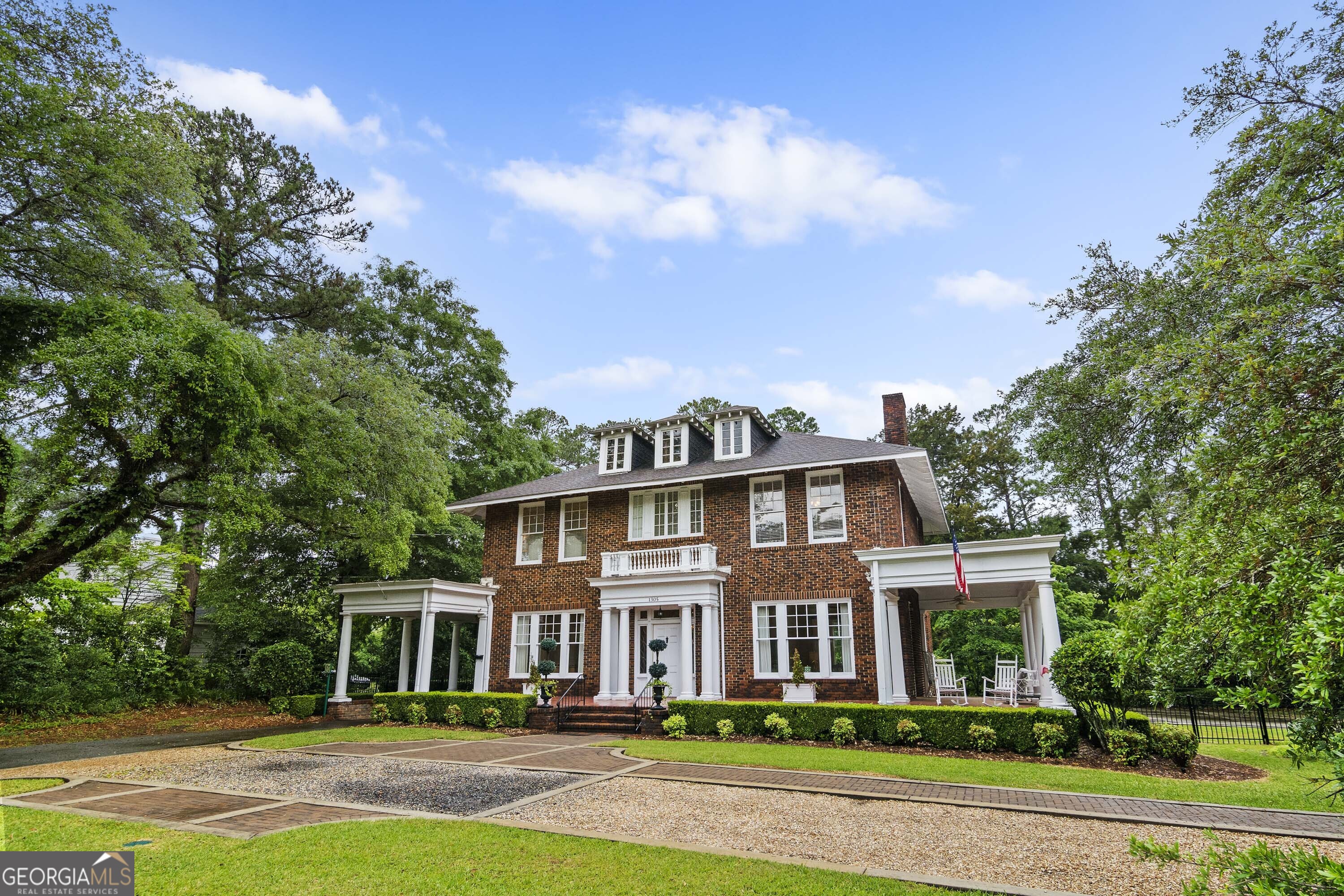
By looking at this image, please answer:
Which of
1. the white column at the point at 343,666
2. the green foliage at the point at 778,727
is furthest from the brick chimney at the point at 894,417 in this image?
the white column at the point at 343,666

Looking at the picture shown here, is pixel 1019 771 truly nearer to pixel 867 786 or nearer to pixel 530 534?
pixel 867 786

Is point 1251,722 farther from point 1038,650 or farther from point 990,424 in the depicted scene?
point 990,424

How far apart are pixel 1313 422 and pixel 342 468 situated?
62.2ft

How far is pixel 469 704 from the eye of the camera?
18406 millimetres

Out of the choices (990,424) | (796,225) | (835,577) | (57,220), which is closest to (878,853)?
(835,577)

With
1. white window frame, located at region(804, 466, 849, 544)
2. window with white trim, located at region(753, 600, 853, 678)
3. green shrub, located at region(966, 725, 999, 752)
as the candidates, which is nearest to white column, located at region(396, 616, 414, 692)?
window with white trim, located at region(753, 600, 853, 678)

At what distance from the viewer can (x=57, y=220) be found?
44.9 feet

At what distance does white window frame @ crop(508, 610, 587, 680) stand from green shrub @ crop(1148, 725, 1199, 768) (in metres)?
14.0

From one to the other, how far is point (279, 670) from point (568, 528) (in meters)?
11.6

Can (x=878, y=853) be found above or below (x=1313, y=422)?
below

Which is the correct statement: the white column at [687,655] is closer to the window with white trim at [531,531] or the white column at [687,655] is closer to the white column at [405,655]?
the window with white trim at [531,531]

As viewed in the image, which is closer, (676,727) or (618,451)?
(676,727)

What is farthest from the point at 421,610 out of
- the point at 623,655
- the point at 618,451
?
the point at 618,451

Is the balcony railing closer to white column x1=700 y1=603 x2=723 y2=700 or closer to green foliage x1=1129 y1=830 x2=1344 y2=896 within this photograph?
white column x1=700 y1=603 x2=723 y2=700
